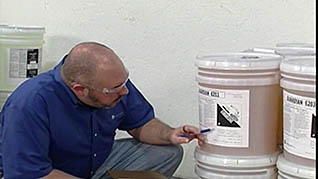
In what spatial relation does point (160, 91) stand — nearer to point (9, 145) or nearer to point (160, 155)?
point (160, 155)

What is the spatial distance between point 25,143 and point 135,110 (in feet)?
1.74

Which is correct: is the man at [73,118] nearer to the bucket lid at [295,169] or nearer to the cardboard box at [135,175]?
the cardboard box at [135,175]

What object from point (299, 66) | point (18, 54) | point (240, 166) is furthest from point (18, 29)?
point (299, 66)

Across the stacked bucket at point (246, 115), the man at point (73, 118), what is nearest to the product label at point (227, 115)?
the stacked bucket at point (246, 115)

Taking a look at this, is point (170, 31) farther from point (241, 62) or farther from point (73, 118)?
point (241, 62)

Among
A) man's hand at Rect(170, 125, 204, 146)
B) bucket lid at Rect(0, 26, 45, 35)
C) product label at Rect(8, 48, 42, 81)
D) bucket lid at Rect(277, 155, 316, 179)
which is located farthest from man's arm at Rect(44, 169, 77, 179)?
bucket lid at Rect(0, 26, 45, 35)

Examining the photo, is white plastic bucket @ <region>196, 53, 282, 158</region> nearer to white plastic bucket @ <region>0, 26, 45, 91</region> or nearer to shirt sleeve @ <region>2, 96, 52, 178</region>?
shirt sleeve @ <region>2, 96, 52, 178</region>

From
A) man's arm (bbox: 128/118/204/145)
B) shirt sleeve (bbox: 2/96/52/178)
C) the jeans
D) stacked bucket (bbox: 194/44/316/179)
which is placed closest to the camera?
stacked bucket (bbox: 194/44/316/179)

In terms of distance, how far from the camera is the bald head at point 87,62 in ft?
6.53

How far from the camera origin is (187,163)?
276 centimetres

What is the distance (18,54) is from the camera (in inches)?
109

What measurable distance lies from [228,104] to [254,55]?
0.26m

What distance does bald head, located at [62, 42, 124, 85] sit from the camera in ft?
6.53

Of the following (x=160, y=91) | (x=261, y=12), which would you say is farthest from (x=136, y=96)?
(x=261, y=12)
